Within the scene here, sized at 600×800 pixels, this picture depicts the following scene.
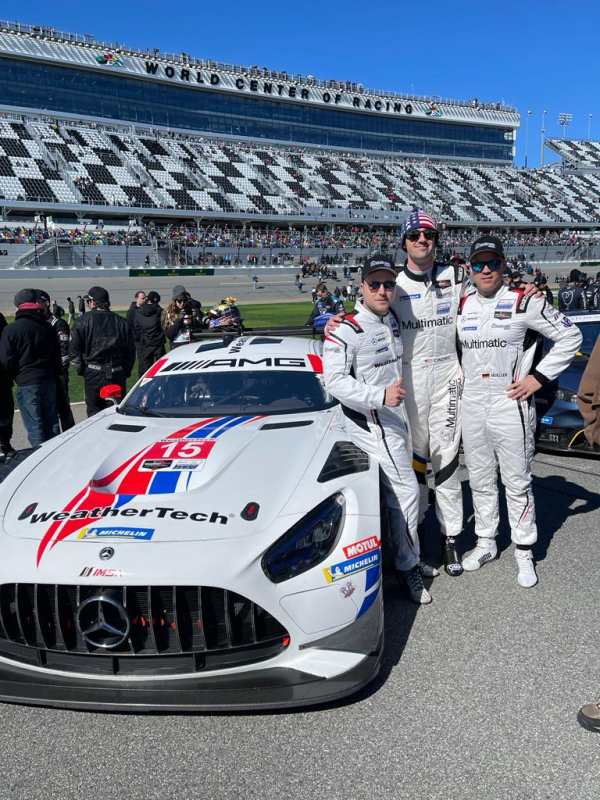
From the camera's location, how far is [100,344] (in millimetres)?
6852

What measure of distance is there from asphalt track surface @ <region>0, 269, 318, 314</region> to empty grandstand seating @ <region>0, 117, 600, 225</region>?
45.1 feet

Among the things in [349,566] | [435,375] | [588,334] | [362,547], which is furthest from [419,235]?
[588,334]

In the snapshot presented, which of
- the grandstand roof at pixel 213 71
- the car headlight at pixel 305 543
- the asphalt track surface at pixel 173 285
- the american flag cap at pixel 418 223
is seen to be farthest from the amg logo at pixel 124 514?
the grandstand roof at pixel 213 71

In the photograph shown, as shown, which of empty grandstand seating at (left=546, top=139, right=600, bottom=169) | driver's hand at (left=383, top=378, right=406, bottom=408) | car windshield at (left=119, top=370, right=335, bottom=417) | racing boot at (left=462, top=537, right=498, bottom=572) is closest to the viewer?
driver's hand at (left=383, top=378, right=406, bottom=408)

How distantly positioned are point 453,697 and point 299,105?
77587 mm

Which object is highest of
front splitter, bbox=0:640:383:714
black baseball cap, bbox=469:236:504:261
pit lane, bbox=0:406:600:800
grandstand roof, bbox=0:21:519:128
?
grandstand roof, bbox=0:21:519:128

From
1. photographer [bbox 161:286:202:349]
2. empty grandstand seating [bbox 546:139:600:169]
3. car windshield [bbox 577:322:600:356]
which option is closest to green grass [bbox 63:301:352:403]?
photographer [bbox 161:286:202:349]

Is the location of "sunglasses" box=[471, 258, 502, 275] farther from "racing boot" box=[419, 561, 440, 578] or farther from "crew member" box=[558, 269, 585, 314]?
"crew member" box=[558, 269, 585, 314]

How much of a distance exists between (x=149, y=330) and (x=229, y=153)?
60411mm

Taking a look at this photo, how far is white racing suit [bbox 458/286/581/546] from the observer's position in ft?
12.9

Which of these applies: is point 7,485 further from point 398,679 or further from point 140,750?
point 398,679

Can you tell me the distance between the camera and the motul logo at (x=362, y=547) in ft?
9.50

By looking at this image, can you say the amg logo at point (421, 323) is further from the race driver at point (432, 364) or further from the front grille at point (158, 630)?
the front grille at point (158, 630)

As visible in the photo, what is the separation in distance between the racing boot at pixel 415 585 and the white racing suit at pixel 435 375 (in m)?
0.48
